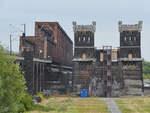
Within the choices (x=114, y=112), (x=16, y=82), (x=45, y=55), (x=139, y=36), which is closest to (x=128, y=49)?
(x=139, y=36)

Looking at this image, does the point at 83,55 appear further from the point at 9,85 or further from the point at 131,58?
the point at 9,85

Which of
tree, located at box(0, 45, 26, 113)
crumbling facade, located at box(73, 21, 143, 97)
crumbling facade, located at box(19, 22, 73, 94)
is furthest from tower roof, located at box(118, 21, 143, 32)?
tree, located at box(0, 45, 26, 113)

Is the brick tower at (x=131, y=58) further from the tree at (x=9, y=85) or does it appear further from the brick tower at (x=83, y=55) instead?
the tree at (x=9, y=85)

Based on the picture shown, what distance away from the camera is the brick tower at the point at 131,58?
48.9 m

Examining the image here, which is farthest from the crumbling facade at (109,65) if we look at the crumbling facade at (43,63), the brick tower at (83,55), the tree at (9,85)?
the tree at (9,85)

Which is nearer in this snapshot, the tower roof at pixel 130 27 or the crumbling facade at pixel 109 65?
the crumbling facade at pixel 109 65

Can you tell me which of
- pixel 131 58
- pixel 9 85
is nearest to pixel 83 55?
pixel 131 58

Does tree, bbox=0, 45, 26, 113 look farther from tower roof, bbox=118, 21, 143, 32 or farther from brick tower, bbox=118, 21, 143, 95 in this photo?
tower roof, bbox=118, 21, 143, 32

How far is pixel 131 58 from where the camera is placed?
1953 inches

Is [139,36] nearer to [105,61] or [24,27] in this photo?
[105,61]

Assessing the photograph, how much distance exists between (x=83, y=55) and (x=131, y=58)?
10550mm

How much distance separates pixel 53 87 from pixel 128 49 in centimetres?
1919

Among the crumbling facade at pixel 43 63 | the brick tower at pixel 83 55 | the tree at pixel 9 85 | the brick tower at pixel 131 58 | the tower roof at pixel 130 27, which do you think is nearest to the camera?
the tree at pixel 9 85

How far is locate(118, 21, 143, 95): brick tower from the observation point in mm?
48875
